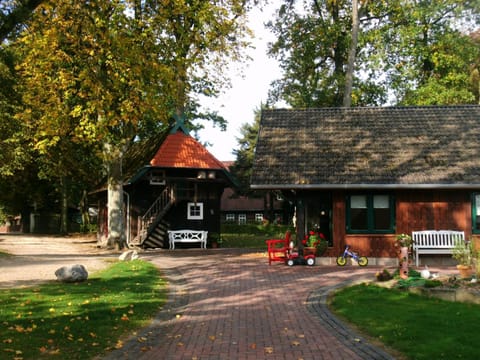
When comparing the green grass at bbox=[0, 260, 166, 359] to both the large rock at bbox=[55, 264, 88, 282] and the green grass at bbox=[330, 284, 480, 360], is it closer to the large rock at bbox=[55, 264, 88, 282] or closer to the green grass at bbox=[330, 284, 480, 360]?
the large rock at bbox=[55, 264, 88, 282]

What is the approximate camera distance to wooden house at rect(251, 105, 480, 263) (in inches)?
721

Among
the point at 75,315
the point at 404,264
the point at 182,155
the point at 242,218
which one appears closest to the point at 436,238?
the point at 404,264

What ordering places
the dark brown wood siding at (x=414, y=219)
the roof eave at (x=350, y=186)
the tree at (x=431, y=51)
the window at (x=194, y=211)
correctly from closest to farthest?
the roof eave at (x=350, y=186), the dark brown wood siding at (x=414, y=219), the window at (x=194, y=211), the tree at (x=431, y=51)

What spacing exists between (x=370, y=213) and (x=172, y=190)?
12.6 m

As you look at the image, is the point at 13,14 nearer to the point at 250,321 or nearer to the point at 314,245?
the point at 250,321

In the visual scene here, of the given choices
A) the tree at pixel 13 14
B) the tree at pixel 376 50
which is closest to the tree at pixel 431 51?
the tree at pixel 376 50

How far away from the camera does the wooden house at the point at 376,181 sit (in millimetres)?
18312

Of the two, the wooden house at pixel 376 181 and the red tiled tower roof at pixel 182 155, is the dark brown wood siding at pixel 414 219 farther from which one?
the red tiled tower roof at pixel 182 155

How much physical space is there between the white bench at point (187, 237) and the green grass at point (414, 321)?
56.4ft

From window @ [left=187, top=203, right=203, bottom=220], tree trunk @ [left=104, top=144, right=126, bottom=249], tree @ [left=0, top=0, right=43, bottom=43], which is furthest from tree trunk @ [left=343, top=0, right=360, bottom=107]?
tree @ [left=0, top=0, right=43, bottom=43]

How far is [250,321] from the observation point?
372 inches

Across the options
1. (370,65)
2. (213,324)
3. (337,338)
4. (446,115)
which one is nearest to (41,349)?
(213,324)

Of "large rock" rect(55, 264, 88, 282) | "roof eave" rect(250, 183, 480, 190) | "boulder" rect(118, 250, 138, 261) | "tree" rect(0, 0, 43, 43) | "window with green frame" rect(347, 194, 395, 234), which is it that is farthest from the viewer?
"boulder" rect(118, 250, 138, 261)

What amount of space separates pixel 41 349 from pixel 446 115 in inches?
756
